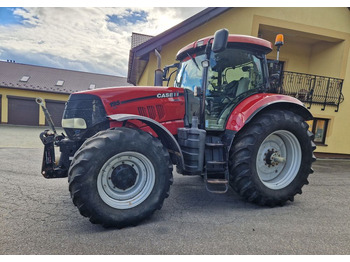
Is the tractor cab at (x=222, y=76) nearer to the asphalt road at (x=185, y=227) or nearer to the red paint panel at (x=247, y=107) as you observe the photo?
the red paint panel at (x=247, y=107)

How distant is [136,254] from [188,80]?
7.89 ft

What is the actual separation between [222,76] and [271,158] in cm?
139

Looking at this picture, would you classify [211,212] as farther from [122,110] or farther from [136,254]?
[122,110]

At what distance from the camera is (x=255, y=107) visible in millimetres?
2898

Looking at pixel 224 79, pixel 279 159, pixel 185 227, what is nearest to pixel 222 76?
pixel 224 79

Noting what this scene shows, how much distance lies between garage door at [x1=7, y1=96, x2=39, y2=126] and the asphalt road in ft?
53.1

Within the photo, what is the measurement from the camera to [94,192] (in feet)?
7.02

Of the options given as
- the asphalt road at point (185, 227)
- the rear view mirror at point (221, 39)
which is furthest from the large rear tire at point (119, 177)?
the rear view mirror at point (221, 39)

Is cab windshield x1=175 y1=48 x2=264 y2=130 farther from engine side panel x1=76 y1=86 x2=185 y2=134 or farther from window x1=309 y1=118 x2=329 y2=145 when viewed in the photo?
window x1=309 y1=118 x2=329 y2=145

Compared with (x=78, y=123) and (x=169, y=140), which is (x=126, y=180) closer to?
(x=169, y=140)

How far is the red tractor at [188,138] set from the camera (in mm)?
2244

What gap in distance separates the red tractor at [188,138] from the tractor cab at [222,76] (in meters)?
0.01

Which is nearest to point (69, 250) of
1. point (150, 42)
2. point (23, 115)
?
point (150, 42)

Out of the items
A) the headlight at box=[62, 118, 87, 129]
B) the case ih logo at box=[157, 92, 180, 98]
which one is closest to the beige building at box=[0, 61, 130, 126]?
the headlight at box=[62, 118, 87, 129]
